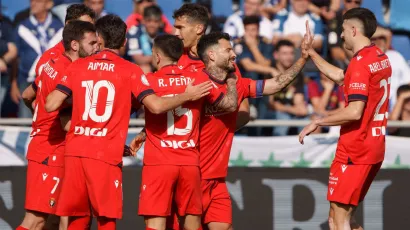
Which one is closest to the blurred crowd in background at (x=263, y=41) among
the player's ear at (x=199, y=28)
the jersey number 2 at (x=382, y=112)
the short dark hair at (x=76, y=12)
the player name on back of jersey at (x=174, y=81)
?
the short dark hair at (x=76, y=12)

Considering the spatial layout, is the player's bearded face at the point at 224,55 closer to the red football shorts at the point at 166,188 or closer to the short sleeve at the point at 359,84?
the red football shorts at the point at 166,188

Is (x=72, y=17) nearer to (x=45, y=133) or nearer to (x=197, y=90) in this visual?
(x=45, y=133)

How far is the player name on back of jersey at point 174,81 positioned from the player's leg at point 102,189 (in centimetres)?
83

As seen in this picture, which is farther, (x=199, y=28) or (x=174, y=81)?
(x=199, y=28)

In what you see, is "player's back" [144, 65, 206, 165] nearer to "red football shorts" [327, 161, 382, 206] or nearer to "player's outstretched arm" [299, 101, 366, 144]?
"player's outstretched arm" [299, 101, 366, 144]

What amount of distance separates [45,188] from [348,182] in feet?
9.23

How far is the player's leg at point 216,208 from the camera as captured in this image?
8.80m

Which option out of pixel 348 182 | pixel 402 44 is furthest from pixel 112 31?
pixel 402 44

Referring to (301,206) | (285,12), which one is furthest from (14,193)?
(285,12)

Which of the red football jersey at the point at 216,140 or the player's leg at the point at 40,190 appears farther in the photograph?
the player's leg at the point at 40,190

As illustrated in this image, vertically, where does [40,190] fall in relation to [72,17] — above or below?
below

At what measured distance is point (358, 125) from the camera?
28.1 ft

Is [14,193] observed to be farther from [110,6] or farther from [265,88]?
[265,88]

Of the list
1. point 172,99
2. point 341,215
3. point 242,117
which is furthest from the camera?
point 242,117
